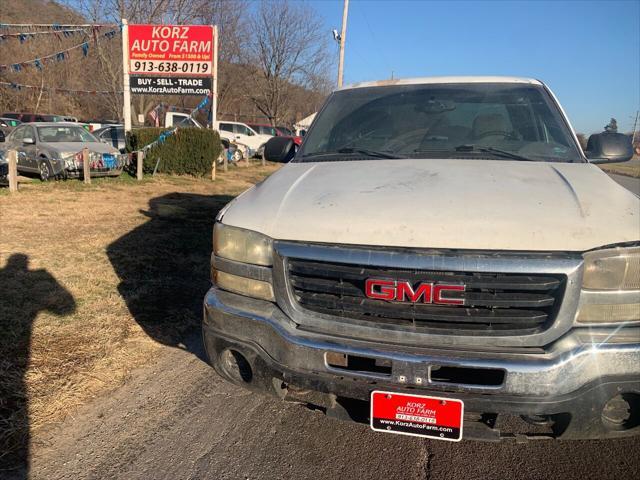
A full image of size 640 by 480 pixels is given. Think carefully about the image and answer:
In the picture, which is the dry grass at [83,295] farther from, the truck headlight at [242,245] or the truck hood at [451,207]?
the truck hood at [451,207]

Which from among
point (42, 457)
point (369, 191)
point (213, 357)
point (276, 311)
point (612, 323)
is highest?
point (369, 191)

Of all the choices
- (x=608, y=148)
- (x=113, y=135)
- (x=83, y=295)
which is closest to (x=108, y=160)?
(x=113, y=135)

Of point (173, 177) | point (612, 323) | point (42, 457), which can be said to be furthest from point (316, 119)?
point (173, 177)

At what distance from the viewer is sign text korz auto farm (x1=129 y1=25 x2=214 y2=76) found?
14688 mm

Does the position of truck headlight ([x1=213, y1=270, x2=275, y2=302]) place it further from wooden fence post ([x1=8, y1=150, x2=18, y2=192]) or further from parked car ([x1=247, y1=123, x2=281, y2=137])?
Result: parked car ([x1=247, y1=123, x2=281, y2=137])

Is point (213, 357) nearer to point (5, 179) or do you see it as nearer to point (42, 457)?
point (42, 457)

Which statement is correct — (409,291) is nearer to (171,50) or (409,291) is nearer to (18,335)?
(18,335)

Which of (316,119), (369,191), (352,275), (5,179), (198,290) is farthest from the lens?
(5,179)

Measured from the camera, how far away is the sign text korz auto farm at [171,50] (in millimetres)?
14688

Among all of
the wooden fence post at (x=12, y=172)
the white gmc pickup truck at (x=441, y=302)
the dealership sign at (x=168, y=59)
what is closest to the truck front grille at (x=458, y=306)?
the white gmc pickup truck at (x=441, y=302)

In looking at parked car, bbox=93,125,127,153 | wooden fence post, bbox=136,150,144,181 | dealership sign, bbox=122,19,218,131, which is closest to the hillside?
parked car, bbox=93,125,127,153

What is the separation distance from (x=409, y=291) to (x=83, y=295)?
3672mm

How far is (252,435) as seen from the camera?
2652 mm

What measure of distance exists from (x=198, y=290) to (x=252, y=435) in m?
2.60
